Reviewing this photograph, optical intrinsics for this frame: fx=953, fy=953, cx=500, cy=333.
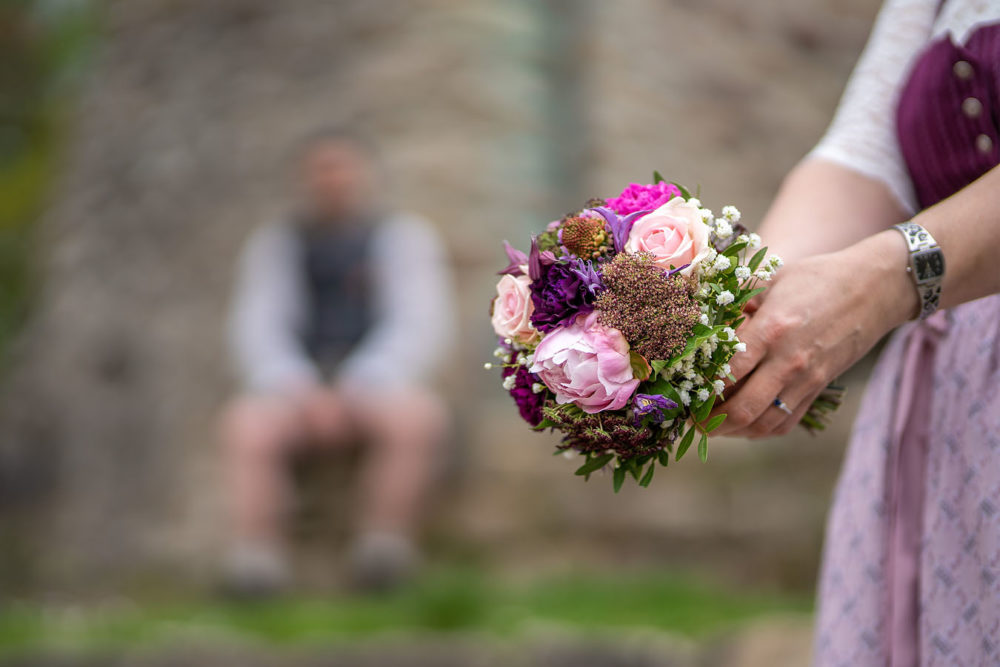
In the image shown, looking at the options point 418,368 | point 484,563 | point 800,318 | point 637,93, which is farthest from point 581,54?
point 800,318

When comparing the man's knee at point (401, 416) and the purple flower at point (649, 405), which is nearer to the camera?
the purple flower at point (649, 405)

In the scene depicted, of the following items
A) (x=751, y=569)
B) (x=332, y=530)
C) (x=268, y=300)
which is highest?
(x=268, y=300)

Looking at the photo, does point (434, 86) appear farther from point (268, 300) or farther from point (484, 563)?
point (484, 563)

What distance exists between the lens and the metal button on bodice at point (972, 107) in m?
1.26

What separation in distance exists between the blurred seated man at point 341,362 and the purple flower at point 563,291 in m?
2.99

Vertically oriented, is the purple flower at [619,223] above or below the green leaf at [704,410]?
above

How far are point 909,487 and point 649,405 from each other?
52cm

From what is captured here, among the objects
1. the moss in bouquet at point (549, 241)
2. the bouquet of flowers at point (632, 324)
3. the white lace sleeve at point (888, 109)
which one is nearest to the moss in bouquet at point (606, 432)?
the bouquet of flowers at point (632, 324)

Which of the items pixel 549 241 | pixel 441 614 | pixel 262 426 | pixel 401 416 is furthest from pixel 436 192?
pixel 549 241

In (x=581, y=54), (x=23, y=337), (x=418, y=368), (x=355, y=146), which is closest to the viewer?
(x=418, y=368)

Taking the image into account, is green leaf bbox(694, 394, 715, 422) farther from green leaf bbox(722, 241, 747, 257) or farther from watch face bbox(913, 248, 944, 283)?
watch face bbox(913, 248, 944, 283)

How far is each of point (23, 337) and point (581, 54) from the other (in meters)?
4.62

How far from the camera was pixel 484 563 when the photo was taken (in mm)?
4422

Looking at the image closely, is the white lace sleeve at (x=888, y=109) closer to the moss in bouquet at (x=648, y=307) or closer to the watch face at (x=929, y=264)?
the watch face at (x=929, y=264)
